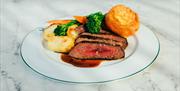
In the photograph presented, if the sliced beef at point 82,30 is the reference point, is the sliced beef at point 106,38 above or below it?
below

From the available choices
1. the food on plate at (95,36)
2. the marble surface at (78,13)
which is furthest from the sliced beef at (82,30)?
the marble surface at (78,13)

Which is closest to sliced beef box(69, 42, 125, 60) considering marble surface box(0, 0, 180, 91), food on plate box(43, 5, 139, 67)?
food on plate box(43, 5, 139, 67)

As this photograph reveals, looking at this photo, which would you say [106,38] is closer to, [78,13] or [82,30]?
[82,30]

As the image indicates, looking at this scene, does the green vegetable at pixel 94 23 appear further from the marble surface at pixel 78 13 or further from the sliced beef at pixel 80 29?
the marble surface at pixel 78 13

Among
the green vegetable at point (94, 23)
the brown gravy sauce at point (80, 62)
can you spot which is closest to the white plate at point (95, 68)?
the brown gravy sauce at point (80, 62)

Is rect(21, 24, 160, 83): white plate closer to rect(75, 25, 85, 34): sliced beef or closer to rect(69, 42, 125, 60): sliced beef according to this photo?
rect(69, 42, 125, 60): sliced beef

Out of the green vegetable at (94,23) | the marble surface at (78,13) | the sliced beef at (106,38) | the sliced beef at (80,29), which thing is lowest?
the marble surface at (78,13)

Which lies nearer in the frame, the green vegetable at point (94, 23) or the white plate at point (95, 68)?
the white plate at point (95, 68)

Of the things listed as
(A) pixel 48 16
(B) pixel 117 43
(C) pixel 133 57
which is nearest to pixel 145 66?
(C) pixel 133 57
